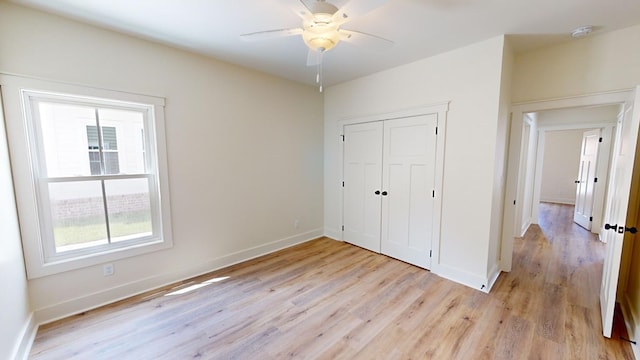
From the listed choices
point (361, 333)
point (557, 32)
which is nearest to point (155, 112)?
point (361, 333)

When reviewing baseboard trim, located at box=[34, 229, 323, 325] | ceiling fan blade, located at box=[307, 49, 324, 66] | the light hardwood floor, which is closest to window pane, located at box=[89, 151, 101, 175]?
baseboard trim, located at box=[34, 229, 323, 325]

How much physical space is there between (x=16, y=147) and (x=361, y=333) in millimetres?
3266

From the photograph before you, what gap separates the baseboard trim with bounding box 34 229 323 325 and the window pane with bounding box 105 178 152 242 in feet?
1.71

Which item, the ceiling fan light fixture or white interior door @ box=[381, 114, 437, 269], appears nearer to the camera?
the ceiling fan light fixture

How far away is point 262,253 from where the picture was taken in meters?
3.68

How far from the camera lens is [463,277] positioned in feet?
9.29

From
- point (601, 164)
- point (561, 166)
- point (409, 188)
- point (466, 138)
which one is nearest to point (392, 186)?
point (409, 188)

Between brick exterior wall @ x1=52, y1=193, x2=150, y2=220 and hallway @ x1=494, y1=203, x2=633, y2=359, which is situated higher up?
brick exterior wall @ x1=52, y1=193, x2=150, y2=220

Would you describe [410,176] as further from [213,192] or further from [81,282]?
[81,282]

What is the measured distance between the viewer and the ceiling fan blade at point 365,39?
1.83 m

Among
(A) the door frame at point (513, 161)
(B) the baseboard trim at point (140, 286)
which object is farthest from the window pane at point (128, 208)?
(A) the door frame at point (513, 161)

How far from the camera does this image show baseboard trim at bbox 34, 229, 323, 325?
2.19 meters

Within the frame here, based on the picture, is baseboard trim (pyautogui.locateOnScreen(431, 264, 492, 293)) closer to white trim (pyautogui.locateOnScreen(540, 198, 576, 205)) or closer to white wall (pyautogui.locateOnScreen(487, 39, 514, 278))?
white wall (pyautogui.locateOnScreen(487, 39, 514, 278))

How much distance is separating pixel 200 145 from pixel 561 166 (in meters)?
10.5
